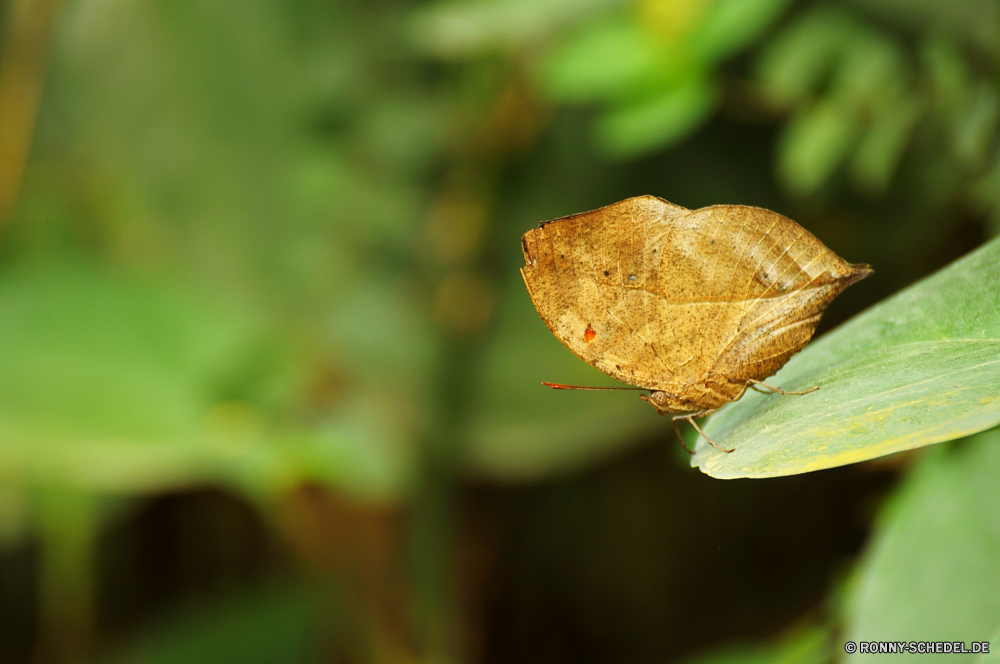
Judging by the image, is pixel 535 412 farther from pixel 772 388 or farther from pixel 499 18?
pixel 772 388

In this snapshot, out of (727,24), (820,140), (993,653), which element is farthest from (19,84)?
(993,653)

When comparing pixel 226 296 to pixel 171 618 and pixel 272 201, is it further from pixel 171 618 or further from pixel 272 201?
pixel 171 618

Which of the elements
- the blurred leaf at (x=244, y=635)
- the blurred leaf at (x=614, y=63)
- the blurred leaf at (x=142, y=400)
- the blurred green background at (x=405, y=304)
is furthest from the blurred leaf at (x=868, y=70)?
the blurred leaf at (x=244, y=635)

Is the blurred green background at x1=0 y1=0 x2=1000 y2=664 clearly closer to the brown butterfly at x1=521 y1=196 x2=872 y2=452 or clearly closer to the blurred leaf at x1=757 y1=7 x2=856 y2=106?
the blurred leaf at x1=757 y1=7 x2=856 y2=106

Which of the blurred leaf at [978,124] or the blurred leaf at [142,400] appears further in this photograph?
the blurred leaf at [142,400]

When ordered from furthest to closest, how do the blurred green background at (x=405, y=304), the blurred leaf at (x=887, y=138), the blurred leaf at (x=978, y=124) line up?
the blurred green background at (x=405, y=304)
the blurred leaf at (x=887, y=138)
the blurred leaf at (x=978, y=124)

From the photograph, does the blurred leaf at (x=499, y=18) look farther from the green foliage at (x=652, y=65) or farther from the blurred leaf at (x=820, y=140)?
the blurred leaf at (x=820, y=140)

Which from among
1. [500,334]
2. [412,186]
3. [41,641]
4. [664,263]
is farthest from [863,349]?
[41,641]
